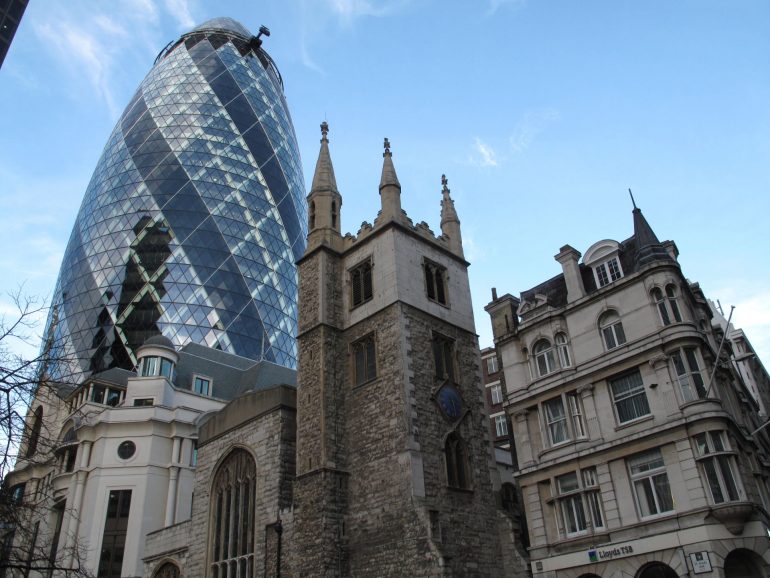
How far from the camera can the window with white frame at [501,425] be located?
3834cm

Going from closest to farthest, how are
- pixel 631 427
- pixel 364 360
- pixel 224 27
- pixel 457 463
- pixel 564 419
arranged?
pixel 631 427 → pixel 564 419 → pixel 457 463 → pixel 364 360 → pixel 224 27

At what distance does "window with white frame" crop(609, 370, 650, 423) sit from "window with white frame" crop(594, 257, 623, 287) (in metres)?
3.35

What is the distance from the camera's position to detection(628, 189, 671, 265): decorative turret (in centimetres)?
2100

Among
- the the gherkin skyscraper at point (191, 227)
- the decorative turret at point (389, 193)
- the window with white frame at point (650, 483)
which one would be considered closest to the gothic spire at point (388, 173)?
the decorative turret at point (389, 193)

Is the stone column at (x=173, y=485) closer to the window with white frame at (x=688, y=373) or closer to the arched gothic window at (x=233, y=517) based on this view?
the arched gothic window at (x=233, y=517)

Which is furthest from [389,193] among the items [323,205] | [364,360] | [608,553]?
[608,553]

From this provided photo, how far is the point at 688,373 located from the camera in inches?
743

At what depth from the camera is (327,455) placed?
24484 millimetres

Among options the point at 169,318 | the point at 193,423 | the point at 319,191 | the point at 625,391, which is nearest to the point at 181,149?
the point at 169,318

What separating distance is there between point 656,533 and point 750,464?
413cm

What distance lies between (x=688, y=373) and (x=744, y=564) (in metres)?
4.97

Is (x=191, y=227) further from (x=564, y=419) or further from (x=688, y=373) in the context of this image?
(x=688, y=373)

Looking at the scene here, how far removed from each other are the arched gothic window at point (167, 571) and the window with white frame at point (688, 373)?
888 inches

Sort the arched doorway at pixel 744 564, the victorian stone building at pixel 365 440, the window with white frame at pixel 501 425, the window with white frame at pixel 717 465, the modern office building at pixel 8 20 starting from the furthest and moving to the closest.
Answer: the window with white frame at pixel 501 425 → the modern office building at pixel 8 20 → the victorian stone building at pixel 365 440 → the window with white frame at pixel 717 465 → the arched doorway at pixel 744 564
